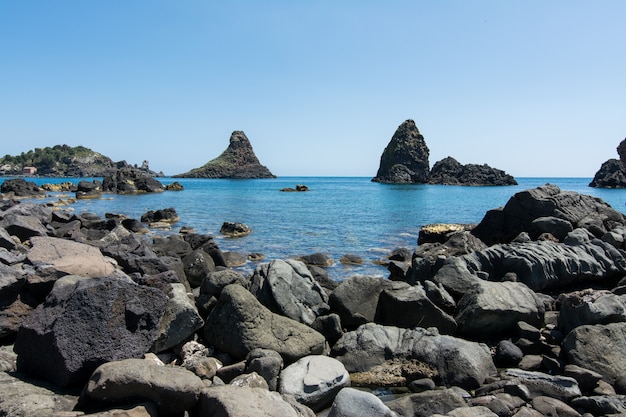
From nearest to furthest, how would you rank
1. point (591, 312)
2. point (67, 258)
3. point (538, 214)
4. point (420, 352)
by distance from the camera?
point (420, 352)
point (67, 258)
point (591, 312)
point (538, 214)

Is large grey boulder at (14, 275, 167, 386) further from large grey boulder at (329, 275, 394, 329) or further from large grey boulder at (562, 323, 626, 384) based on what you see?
large grey boulder at (562, 323, 626, 384)

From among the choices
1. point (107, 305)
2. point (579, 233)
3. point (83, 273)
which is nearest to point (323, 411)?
point (107, 305)

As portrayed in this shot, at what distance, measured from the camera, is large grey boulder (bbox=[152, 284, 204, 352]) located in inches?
317

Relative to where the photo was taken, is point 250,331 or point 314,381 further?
point 250,331

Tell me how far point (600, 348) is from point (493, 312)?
2.15 metres


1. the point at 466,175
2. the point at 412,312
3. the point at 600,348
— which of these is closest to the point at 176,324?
the point at 412,312

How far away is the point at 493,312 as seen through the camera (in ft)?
33.1

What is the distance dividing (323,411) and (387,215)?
38.7 meters

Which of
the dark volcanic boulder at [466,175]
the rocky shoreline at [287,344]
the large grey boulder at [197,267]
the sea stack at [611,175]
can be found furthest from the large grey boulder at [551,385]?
the dark volcanic boulder at [466,175]

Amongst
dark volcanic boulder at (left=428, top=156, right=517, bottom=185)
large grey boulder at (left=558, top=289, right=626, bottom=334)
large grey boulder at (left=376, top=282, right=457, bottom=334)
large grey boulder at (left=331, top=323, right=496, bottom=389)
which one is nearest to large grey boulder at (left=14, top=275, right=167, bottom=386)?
large grey boulder at (left=331, top=323, right=496, bottom=389)

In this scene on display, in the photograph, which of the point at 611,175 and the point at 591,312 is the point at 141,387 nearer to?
the point at 591,312

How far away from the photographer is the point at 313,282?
11.0 m

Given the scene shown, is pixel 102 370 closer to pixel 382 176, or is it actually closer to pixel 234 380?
pixel 234 380

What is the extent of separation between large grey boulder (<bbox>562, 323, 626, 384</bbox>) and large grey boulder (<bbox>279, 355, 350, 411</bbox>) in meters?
4.42
